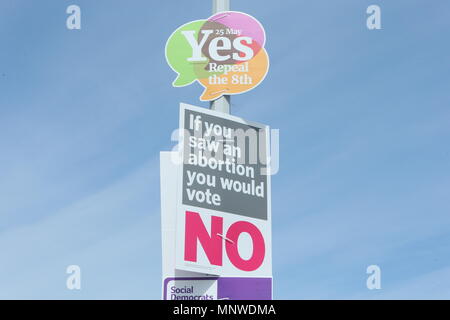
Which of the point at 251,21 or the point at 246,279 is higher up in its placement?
the point at 251,21

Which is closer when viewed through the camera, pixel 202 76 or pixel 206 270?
pixel 206 270

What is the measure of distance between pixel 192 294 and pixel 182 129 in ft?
6.72

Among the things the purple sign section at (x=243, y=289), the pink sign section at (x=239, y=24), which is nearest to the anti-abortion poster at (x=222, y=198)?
the purple sign section at (x=243, y=289)

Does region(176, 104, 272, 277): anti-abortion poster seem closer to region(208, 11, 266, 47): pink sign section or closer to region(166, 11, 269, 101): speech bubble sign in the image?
region(166, 11, 269, 101): speech bubble sign

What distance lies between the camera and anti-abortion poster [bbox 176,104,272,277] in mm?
11266

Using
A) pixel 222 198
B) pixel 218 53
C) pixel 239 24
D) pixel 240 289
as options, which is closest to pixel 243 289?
pixel 240 289

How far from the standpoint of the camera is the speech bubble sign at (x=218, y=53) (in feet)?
39.3

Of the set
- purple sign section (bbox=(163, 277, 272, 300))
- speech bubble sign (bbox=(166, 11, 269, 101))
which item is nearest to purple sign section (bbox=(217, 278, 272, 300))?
purple sign section (bbox=(163, 277, 272, 300))

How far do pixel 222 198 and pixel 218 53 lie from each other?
195cm
